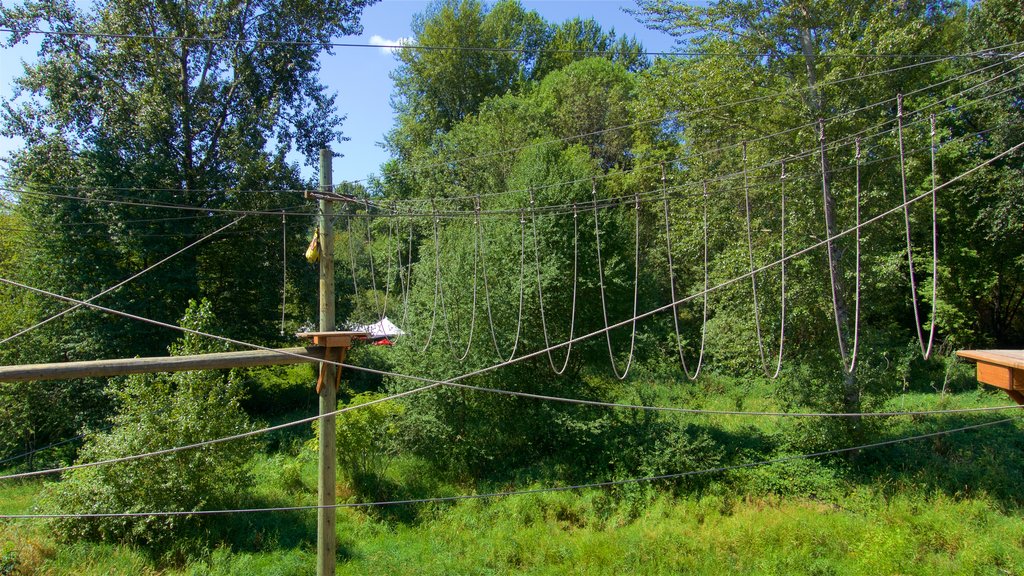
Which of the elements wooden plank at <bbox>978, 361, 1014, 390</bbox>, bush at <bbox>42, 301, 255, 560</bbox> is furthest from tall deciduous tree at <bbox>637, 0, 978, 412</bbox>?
bush at <bbox>42, 301, 255, 560</bbox>

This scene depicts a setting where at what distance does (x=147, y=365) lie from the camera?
567 centimetres

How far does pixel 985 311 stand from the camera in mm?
20688

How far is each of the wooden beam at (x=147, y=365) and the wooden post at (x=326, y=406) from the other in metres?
0.39

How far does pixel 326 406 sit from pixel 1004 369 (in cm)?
600

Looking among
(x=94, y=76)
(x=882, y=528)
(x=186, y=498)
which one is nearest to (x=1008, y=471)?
(x=882, y=528)

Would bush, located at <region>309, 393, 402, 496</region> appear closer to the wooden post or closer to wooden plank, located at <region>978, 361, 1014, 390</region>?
the wooden post

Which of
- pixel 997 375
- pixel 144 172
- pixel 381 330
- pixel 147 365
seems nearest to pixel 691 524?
pixel 381 330

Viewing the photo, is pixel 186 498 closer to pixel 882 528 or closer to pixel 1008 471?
pixel 882 528

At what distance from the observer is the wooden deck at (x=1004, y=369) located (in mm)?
4094

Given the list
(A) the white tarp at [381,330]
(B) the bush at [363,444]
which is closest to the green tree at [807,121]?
(A) the white tarp at [381,330]

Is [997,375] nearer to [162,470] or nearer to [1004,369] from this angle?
[1004,369]

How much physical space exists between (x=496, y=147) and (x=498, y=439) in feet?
38.2

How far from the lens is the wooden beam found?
17.4 ft

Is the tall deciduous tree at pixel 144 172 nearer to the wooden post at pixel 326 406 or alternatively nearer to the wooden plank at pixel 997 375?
→ the wooden post at pixel 326 406
